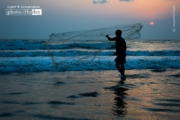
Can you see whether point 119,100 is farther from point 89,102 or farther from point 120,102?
point 89,102

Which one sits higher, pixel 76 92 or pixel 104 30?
pixel 104 30

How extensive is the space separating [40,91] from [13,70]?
616 centimetres

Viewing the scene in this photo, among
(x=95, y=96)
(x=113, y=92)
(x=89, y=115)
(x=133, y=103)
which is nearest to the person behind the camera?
(x=89, y=115)

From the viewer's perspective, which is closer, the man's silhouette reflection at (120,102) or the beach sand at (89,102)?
the beach sand at (89,102)

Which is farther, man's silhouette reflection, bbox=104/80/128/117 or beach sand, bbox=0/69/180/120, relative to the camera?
man's silhouette reflection, bbox=104/80/128/117

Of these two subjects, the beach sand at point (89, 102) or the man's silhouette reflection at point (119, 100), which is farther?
the man's silhouette reflection at point (119, 100)

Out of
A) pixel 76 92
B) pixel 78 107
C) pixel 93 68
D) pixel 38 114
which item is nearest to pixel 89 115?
pixel 78 107

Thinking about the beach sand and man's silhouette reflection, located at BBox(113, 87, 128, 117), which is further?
man's silhouette reflection, located at BBox(113, 87, 128, 117)

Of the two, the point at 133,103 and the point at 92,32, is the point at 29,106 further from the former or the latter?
the point at 92,32

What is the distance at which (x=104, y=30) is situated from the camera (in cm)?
1181

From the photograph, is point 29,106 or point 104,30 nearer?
point 29,106

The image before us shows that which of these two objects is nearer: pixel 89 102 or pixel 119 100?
pixel 89 102

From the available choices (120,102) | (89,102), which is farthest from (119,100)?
(89,102)

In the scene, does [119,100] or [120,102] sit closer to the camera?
[120,102]
